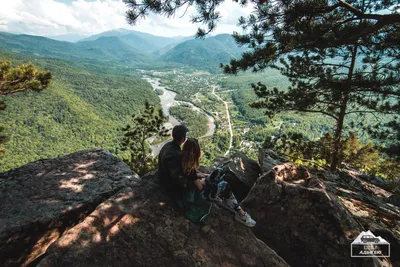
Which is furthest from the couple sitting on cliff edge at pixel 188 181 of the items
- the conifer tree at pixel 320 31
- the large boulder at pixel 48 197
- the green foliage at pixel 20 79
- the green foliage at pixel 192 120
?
the green foliage at pixel 192 120

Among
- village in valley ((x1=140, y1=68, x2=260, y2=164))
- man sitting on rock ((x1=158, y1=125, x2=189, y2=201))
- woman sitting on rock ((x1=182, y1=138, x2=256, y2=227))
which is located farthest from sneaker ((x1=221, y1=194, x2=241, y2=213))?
village in valley ((x1=140, y1=68, x2=260, y2=164))

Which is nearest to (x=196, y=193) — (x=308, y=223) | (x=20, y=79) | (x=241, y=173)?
(x=308, y=223)

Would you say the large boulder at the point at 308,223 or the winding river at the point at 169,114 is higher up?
the large boulder at the point at 308,223

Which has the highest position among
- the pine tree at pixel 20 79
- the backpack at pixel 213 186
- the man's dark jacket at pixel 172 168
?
the pine tree at pixel 20 79

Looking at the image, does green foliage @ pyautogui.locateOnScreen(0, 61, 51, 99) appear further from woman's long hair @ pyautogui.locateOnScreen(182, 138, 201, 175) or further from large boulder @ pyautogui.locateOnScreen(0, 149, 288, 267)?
woman's long hair @ pyautogui.locateOnScreen(182, 138, 201, 175)

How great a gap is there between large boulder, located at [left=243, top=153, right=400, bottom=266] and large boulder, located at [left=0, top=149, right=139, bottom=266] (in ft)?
9.73

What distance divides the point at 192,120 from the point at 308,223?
286 ft

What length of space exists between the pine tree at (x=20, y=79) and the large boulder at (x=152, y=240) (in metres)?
7.16

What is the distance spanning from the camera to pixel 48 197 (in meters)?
4.17

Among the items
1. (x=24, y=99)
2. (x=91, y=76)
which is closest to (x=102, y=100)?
(x=24, y=99)

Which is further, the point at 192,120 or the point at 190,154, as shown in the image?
the point at 192,120

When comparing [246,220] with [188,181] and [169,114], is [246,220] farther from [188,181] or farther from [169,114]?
[169,114]

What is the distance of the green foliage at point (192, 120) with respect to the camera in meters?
83.1

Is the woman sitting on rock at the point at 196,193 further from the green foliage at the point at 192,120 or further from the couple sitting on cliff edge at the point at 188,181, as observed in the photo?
the green foliage at the point at 192,120
